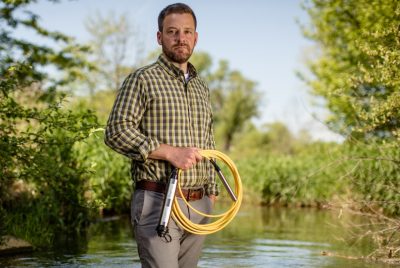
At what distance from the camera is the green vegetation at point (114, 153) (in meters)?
6.88

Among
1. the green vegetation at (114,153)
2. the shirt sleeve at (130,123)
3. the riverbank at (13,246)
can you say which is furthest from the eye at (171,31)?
the riverbank at (13,246)

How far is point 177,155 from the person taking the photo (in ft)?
11.4

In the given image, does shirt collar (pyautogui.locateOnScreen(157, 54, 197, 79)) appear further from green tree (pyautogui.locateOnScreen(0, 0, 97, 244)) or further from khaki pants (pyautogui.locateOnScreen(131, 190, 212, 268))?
green tree (pyautogui.locateOnScreen(0, 0, 97, 244))

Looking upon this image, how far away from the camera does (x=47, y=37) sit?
21812 millimetres

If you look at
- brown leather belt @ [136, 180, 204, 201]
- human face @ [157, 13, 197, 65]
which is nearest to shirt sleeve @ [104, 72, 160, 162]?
brown leather belt @ [136, 180, 204, 201]

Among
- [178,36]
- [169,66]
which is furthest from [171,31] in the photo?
[169,66]

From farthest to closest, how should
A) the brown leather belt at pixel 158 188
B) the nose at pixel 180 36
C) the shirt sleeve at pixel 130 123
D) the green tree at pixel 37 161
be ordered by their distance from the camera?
the green tree at pixel 37 161 < the nose at pixel 180 36 < the brown leather belt at pixel 158 188 < the shirt sleeve at pixel 130 123

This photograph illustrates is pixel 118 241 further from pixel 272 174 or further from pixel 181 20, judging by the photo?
pixel 272 174

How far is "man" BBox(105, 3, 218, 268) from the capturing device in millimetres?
3498

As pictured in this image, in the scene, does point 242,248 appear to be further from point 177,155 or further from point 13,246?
point 177,155

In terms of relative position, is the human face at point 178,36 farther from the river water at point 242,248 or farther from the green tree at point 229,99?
the green tree at point 229,99

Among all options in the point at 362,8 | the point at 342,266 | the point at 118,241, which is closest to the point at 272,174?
the point at 362,8

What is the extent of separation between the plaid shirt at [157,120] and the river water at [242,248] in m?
3.45

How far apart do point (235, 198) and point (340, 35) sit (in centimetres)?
1651
